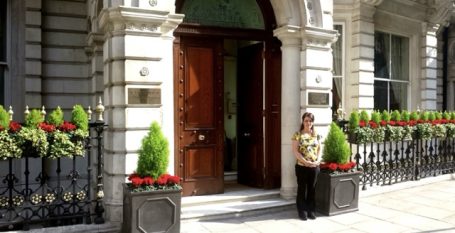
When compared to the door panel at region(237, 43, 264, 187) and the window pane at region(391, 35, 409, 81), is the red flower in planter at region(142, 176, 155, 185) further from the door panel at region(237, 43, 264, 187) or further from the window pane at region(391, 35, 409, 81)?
the window pane at region(391, 35, 409, 81)

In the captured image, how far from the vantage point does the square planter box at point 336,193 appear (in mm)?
7254

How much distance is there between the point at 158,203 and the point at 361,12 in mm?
9399

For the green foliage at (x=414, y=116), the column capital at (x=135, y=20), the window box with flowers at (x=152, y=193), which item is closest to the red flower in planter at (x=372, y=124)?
the green foliage at (x=414, y=116)

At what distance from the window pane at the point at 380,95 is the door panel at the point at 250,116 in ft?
20.4

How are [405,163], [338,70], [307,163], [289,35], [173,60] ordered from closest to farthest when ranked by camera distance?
[307,163], [173,60], [289,35], [405,163], [338,70]

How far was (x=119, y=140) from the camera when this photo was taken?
20.9 ft

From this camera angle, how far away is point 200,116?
781cm

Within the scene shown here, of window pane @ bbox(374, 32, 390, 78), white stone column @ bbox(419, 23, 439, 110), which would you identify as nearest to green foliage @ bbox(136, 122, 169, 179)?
window pane @ bbox(374, 32, 390, 78)

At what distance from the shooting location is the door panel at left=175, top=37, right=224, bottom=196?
25.0 ft

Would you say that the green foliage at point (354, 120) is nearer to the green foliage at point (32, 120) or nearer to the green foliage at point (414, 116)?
the green foliage at point (414, 116)

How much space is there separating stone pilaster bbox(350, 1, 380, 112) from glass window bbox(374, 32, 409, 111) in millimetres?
888

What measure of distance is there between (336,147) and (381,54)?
7.53 metres

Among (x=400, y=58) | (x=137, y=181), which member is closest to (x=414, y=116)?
(x=400, y=58)

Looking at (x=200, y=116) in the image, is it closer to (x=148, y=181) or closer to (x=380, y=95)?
(x=148, y=181)
